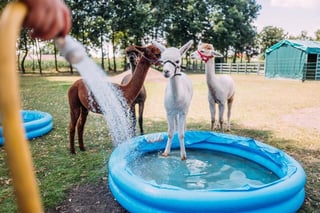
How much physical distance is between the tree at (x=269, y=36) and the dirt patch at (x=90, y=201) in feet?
187

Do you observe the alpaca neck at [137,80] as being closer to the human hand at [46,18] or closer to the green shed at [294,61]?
the human hand at [46,18]

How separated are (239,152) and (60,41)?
4.45 meters

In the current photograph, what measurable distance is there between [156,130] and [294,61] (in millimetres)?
18629

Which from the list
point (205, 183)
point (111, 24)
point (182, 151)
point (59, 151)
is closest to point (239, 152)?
point (182, 151)

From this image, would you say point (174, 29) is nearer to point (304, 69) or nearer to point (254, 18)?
point (254, 18)

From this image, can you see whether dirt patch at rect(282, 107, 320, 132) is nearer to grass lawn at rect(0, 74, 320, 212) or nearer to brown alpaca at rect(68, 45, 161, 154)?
grass lawn at rect(0, 74, 320, 212)

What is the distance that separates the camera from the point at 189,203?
8.70 ft

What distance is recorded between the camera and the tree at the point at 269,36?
181ft

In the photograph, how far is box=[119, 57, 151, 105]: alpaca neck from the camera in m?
4.43

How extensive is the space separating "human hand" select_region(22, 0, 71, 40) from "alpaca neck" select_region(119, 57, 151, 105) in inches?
151

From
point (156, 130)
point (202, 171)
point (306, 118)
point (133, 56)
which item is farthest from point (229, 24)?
point (202, 171)

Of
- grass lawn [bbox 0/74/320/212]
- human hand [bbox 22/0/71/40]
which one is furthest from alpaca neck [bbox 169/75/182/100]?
human hand [bbox 22/0/71/40]

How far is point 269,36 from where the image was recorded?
5528 centimetres

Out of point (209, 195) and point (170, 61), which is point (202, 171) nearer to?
point (209, 195)
